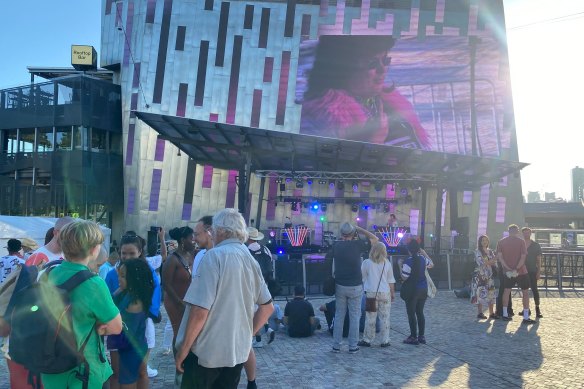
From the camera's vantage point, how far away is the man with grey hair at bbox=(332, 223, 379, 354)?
21.0 feet

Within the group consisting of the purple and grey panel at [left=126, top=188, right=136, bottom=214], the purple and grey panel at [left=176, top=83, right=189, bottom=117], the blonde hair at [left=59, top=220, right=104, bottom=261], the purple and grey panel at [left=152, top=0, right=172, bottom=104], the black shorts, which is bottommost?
the black shorts

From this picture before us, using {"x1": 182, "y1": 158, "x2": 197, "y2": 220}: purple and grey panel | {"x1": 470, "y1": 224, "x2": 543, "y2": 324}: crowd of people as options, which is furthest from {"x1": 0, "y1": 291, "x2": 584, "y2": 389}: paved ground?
{"x1": 182, "y1": 158, "x2": 197, "y2": 220}: purple and grey panel

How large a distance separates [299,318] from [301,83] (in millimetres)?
20483

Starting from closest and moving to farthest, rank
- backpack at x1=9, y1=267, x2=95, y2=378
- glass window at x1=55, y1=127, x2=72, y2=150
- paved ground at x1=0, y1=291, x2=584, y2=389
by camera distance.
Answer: backpack at x1=9, y1=267, x2=95, y2=378
paved ground at x1=0, y1=291, x2=584, y2=389
glass window at x1=55, y1=127, x2=72, y2=150

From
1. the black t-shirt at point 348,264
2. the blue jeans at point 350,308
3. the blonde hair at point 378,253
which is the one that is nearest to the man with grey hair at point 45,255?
the black t-shirt at point 348,264

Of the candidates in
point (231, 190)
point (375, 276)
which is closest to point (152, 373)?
point (375, 276)

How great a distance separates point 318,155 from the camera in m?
19.3

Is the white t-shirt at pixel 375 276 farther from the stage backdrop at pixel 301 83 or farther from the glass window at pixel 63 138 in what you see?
the glass window at pixel 63 138

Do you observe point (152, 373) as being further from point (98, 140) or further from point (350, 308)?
point (98, 140)

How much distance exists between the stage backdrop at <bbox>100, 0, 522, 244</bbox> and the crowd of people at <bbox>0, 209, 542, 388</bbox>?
60.9 ft

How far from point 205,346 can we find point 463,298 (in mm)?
10976

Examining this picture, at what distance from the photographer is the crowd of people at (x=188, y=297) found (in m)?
2.47

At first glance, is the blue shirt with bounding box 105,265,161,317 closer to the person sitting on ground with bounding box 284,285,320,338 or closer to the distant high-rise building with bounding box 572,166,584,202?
the person sitting on ground with bounding box 284,285,320,338

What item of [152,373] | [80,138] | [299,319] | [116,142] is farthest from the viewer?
[116,142]
